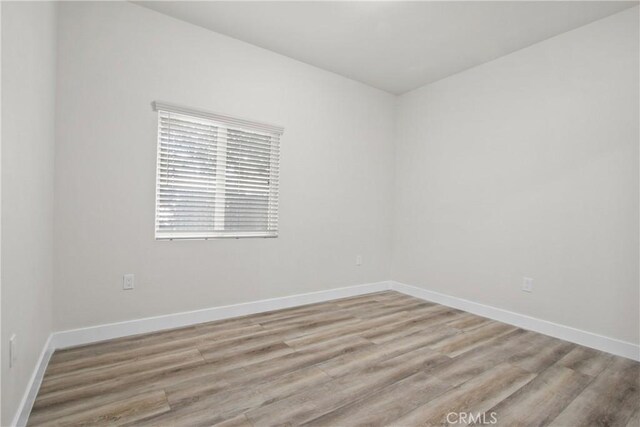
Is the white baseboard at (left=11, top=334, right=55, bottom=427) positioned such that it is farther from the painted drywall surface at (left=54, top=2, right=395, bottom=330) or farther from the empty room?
the painted drywall surface at (left=54, top=2, right=395, bottom=330)

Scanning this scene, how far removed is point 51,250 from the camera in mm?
2146

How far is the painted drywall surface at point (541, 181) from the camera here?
2400mm

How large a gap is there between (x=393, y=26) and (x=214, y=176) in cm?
206

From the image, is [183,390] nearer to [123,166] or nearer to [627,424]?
[123,166]

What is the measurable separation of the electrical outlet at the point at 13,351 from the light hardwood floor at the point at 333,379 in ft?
1.10

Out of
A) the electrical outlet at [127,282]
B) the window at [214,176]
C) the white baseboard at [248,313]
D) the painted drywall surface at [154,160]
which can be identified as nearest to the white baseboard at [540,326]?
the white baseboard at [248,313]

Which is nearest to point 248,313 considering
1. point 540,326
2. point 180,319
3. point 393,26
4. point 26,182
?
point 180,319

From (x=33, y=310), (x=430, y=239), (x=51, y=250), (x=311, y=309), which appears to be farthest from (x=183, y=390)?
(x=430, y=239)

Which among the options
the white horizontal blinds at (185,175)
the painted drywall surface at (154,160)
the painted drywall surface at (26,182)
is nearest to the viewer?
the painted drywall surface at (26,182)

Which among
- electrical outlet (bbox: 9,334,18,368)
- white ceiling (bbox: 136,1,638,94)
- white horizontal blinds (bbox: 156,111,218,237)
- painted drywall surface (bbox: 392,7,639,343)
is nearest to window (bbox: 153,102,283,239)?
white horizontal blinds (bbox: 156,111,218,237)

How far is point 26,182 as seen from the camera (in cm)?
154

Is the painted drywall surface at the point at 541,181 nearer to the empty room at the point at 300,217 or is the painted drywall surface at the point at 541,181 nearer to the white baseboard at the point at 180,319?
the empty room at the point at 300,217

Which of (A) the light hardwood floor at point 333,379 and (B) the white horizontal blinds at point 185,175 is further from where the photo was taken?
(B) the white horizontal blinds at point 185,175

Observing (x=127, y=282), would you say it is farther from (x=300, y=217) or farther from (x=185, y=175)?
(x=300, y=217)
